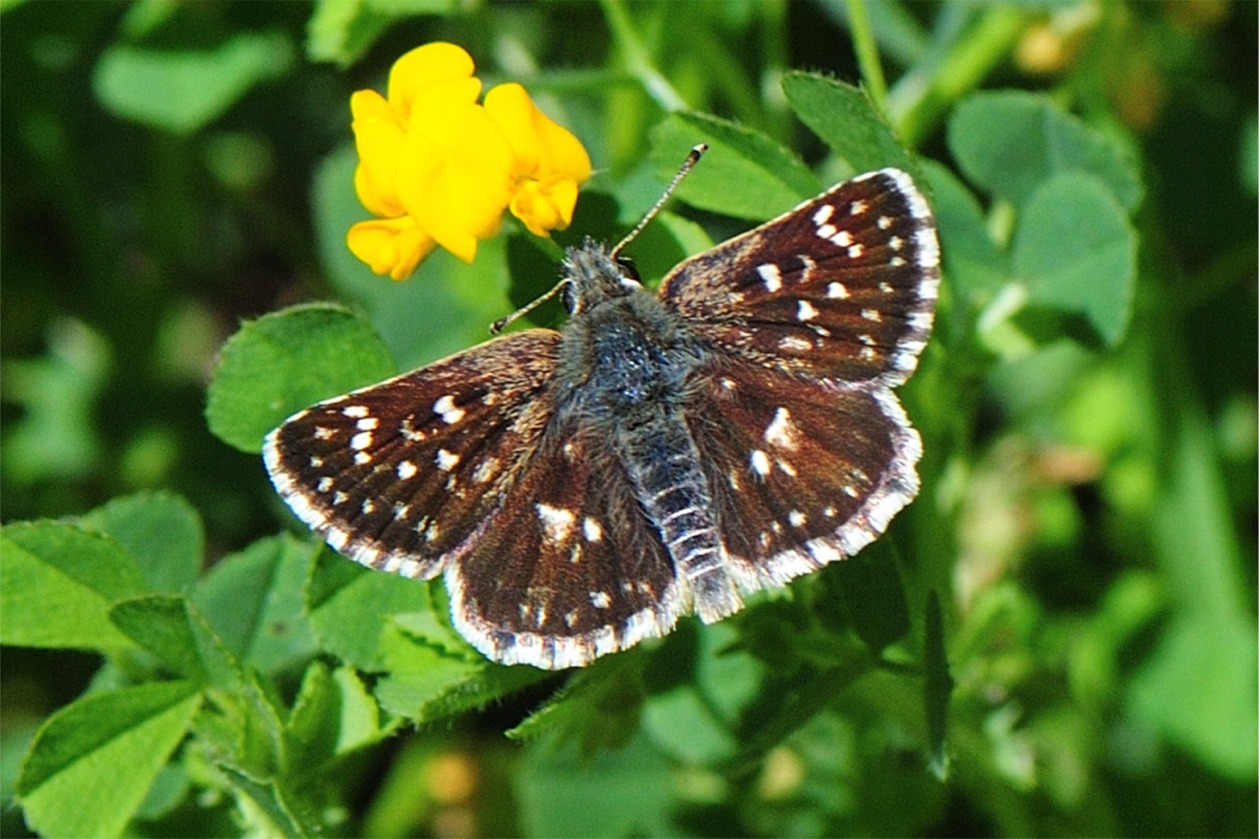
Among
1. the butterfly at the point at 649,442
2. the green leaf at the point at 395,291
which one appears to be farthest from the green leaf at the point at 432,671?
the green leaf at the point at 395,291

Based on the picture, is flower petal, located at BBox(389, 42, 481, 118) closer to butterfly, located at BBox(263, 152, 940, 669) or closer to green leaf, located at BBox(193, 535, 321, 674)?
butterfly, located at BBox(263, 152, 940, 669)

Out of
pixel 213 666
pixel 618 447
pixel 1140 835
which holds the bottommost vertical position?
pixel 1140 835

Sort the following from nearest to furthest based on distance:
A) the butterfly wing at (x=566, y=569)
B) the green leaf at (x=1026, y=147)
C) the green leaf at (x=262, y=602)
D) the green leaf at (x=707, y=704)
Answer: the butterfly wing at (x=566, y=569), the green leaf at (x=262, y=602), the green leaf at (x=707, y=704), the green leaf at (x=1026, y=147)

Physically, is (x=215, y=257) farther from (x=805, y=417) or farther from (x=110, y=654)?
(x=805, y=417)

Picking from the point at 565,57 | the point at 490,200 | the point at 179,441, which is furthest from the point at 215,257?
the point at 490,200

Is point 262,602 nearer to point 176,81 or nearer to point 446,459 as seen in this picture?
point 446,459

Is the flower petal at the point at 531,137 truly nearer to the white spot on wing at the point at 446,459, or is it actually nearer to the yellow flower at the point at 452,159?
the yellow flower at the point at 452,159

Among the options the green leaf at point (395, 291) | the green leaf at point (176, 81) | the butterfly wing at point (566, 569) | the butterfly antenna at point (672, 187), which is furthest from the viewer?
the green leaf at point (176, 81)
